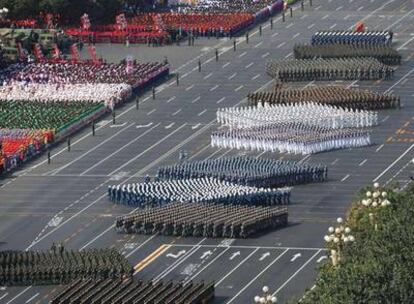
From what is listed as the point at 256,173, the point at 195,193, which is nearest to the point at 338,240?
the point at 195,193

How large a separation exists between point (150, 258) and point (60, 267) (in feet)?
29.5

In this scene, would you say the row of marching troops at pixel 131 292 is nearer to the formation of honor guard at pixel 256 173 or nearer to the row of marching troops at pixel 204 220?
the row of marching troops at pixel 204 220

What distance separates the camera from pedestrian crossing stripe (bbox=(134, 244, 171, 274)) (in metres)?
173

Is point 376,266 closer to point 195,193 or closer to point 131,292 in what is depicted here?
point 131,292

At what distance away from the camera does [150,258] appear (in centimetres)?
17538

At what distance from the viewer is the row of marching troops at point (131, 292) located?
159375 millimetres

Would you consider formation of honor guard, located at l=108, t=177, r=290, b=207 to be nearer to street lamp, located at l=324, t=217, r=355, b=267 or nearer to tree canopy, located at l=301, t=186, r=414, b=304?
tree canopy, located at l=301, t=186, r=414, b=304

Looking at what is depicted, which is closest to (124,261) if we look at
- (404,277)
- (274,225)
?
(274,225)

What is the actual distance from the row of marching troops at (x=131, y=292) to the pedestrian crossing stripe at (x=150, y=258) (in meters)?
7.40

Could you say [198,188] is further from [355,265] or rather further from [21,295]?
[355,265]

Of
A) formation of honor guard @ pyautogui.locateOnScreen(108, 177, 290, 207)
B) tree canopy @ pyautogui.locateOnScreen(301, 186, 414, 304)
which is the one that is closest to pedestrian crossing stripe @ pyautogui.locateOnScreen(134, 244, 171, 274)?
formation of honor guard @ pyautogui.locateOnScreen(108, 177, 290, 207)

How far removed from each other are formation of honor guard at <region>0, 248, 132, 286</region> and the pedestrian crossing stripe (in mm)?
1701

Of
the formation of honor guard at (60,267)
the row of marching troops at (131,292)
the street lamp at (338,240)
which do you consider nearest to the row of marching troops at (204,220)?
the formation of honor guard at (60,267)

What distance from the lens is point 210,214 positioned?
183 meters
